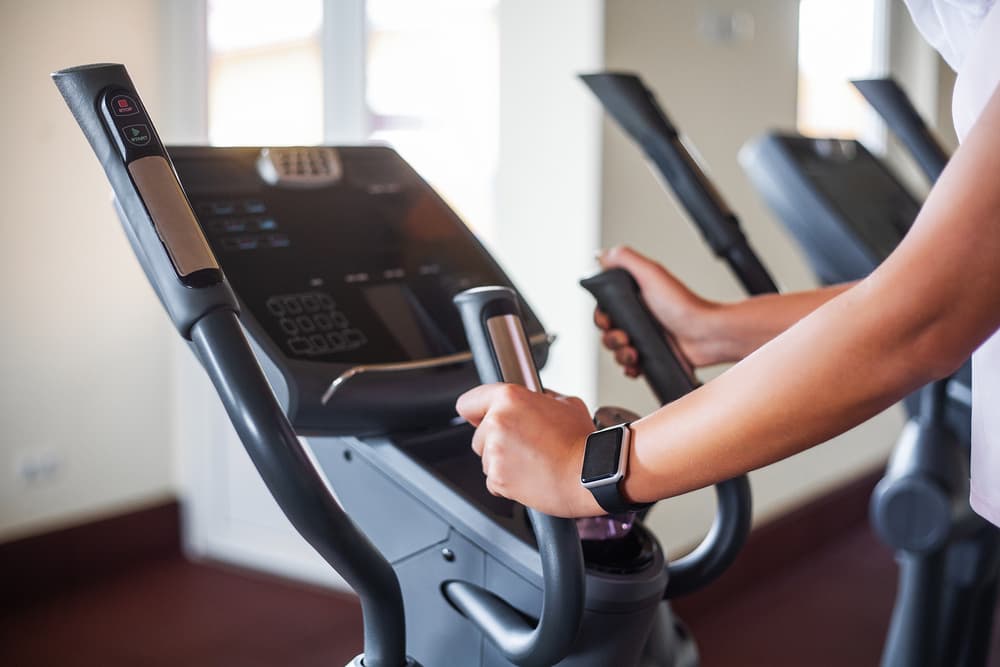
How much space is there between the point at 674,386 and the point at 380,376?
12.4 inches

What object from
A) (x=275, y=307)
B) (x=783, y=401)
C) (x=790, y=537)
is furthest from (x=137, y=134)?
(x=790, y=537)

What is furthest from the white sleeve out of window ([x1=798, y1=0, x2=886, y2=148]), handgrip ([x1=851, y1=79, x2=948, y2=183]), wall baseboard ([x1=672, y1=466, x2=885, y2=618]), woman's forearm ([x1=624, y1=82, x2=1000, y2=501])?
window ([x1=798, y1=0, x2=886, y2=148])

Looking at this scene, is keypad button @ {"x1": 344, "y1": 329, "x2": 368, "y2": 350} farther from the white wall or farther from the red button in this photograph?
the white wall

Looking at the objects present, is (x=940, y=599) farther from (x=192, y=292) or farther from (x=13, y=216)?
(x=13, y=216)

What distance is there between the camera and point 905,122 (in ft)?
5.36

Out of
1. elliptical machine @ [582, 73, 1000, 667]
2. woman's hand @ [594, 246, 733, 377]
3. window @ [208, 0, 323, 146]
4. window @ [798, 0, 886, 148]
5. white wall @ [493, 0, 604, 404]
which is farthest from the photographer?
window @ [798, 0, 886, 148]

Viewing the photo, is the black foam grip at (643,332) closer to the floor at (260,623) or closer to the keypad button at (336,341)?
the keypad button at (336,341)

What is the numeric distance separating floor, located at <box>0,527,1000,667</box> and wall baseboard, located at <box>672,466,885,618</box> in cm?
3

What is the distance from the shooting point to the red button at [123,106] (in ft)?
2.39

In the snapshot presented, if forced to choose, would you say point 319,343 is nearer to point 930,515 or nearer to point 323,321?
point 323,321

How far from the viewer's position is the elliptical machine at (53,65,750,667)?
701mm

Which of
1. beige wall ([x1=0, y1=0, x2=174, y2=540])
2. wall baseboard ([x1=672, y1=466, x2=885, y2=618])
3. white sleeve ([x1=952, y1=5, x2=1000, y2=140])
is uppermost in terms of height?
white sleeve ([x1=952, y1=5, x2=1000, y2=140])

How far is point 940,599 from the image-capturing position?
5.04ft

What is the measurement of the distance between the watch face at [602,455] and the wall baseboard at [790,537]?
1.91 meters
